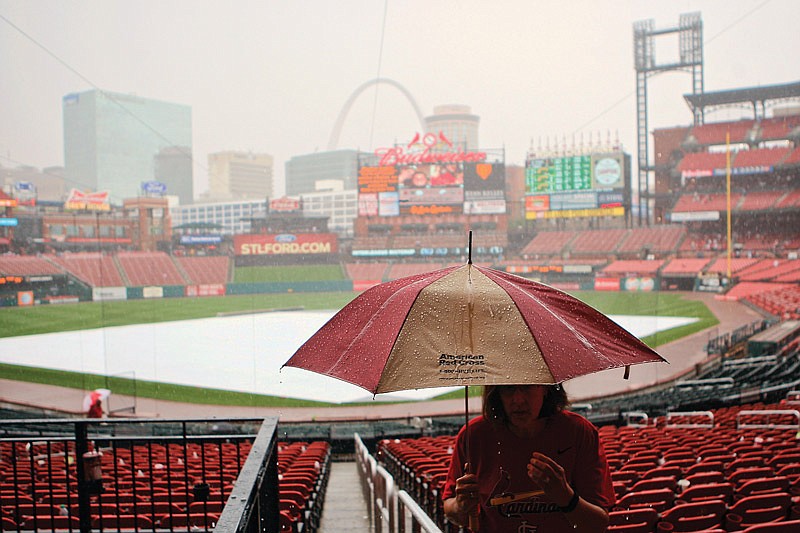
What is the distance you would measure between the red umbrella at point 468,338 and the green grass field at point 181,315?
56.7ft

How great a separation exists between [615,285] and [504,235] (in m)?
9.84

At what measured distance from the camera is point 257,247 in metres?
50.9

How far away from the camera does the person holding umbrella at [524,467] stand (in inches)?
98.5

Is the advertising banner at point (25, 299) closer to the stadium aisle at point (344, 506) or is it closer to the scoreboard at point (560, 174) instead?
the stadium aisle at point (344, 506)

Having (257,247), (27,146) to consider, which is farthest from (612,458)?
(257,247)

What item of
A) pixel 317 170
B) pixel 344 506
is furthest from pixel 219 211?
pixel 344 506

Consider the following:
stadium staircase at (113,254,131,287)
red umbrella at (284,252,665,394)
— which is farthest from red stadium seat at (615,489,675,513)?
stadium staircase at (113,254,131,287)

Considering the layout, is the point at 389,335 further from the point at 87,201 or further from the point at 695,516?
the point at 87,201

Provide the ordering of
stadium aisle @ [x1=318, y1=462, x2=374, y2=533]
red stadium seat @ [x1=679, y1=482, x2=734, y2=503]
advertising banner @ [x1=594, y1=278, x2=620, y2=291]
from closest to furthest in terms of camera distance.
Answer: red stadium seat @ [x1=679, y1=482, x2=734, y2=503]
stadium aisle @ [x1=318, y1=462, x2=374, y2=533]
advertising banner @ [x1=594, y1=278, x2=620, y2=291]

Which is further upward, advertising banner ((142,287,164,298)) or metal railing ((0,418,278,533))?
metal railing ((0,418,278,533))

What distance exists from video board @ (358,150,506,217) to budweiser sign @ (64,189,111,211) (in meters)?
19.0

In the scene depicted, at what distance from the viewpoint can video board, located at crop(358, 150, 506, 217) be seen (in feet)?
180

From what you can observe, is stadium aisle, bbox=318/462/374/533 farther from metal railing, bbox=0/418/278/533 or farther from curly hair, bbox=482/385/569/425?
curly hair, bbox=482/385/569/425

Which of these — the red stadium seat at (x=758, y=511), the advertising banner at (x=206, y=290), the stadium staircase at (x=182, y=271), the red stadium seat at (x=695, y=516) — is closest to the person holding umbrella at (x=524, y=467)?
the red stadium seat at (x=695, y=516)
